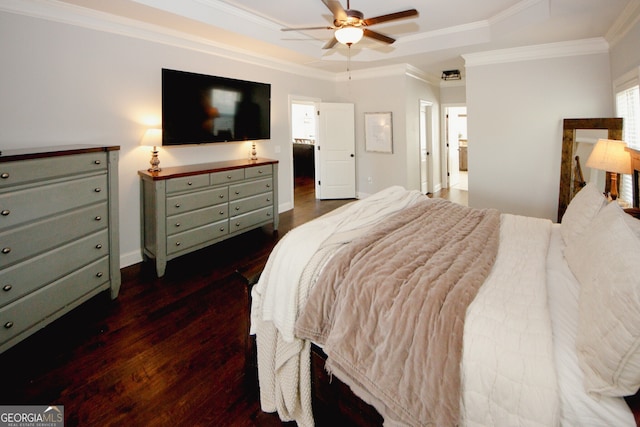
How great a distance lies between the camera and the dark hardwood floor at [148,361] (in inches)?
69.2

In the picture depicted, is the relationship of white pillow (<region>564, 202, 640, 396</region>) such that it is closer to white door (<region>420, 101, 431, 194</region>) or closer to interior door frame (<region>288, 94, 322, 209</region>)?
interior door frame (<region>288, 94, 322, 209</region>)

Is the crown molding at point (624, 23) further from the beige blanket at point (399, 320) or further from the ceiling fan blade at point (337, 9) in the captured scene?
the beige blanket at point (399, 320)

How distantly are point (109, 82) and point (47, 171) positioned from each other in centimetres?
155

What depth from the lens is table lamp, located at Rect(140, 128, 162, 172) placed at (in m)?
3.55

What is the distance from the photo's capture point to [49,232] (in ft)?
7.49

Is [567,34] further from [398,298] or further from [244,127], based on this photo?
[398,298]

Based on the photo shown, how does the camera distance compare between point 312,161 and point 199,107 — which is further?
point 312,161

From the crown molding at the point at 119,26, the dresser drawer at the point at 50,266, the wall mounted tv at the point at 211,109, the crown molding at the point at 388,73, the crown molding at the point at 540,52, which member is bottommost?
the dresser drawer at the point at 50,266

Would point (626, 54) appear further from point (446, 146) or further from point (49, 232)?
point (49, 232)

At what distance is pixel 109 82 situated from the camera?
3.34 meters

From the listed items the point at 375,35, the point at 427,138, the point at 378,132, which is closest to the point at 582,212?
the point at 375,35

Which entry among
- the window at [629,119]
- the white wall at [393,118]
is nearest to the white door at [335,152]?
the white wall at [393,118]

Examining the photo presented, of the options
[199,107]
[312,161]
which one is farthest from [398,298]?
[312,161]

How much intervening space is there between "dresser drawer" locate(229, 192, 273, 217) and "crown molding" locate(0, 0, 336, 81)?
1954 mm
